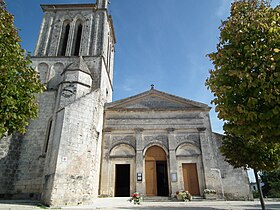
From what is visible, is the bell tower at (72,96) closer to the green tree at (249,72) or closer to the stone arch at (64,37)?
the stone arch at (64,37)

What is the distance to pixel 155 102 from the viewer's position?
1709cm

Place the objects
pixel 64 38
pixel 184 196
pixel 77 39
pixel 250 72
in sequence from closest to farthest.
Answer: pixel 250 72
pixel 184 196
pixel 64 38
pixel 77 39

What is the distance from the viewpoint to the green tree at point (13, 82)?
605 cm

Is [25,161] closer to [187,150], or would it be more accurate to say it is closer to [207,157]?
[187,150]

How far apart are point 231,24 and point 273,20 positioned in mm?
1029

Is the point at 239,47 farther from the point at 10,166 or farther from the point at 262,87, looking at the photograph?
the point at 10,166

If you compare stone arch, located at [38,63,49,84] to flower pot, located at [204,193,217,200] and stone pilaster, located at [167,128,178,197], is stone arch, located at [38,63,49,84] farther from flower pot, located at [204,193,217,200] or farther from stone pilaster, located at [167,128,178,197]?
flower pot, located at [204,193,217,200]

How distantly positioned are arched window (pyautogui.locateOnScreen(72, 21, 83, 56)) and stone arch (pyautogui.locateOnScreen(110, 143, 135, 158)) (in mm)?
9234

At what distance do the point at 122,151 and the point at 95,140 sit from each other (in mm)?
3053

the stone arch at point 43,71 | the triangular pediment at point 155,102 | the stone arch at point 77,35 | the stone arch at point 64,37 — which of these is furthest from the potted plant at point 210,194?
the stone arch at point 64,37

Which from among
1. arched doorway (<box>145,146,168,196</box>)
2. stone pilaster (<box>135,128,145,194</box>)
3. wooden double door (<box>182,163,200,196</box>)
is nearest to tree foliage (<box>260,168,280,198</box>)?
wooden double door (<box>182,163,200,196</box>)

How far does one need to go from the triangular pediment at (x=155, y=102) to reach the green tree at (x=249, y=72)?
1057cm

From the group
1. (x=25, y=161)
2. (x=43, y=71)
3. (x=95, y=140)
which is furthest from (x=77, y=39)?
(x=25, y=161)

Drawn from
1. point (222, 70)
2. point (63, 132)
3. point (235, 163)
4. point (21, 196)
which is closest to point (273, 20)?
point (222, 70)
